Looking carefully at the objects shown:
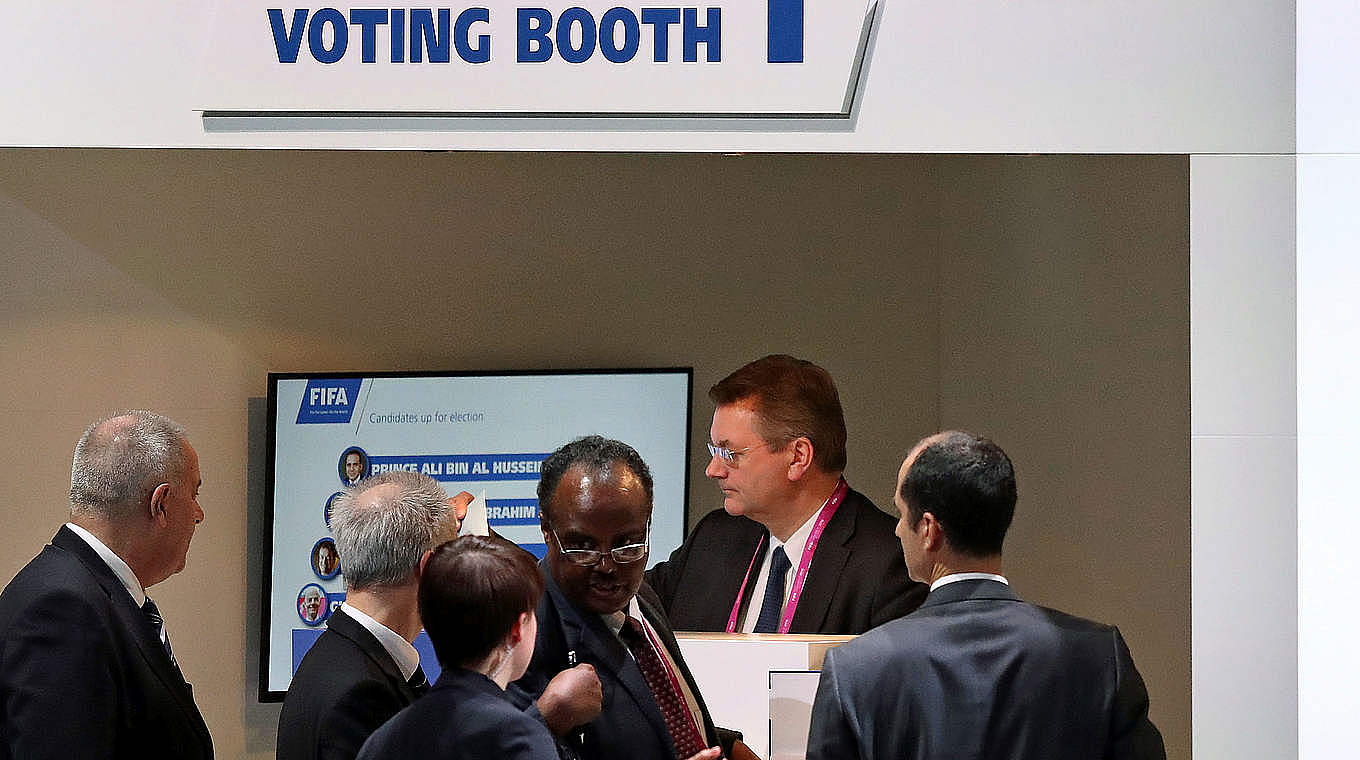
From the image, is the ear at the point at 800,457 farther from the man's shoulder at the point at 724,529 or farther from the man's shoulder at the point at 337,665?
the man's shoulder at the point at 337,665

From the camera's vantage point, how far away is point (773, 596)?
3441mm

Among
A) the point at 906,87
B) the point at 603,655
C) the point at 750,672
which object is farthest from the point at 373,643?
the point at 906,87

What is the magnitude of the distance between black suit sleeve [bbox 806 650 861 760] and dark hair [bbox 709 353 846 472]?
110cm

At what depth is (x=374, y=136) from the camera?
2953 millimetres

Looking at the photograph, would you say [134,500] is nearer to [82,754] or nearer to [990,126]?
[82,754]

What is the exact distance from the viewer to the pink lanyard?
338cm

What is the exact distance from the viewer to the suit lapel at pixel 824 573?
333 centimetres

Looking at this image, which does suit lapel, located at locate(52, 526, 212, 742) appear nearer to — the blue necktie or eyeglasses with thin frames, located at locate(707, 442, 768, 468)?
the blue necktie

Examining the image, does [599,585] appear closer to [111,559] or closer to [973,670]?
[973,670]

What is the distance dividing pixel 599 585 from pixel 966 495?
0.70 meters

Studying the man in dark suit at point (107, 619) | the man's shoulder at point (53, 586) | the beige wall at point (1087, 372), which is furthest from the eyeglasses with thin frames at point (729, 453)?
the man's shoulder at point (53, 586)
